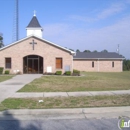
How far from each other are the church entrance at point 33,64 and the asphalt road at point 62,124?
26.7 metres

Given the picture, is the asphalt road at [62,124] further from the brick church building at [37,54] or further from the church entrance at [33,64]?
the church entrance at [33,64]

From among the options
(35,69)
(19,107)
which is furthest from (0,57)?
(19,107)

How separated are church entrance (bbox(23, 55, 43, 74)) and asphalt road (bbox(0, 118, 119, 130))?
26673mm

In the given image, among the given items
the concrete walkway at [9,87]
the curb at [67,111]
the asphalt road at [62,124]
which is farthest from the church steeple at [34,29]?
the asphalt road at [62,124]

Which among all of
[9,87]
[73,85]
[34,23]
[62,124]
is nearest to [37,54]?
[34,23]

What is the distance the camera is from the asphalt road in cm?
605

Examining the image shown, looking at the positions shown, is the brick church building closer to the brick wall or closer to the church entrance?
the brick wall

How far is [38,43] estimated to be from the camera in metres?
31.2

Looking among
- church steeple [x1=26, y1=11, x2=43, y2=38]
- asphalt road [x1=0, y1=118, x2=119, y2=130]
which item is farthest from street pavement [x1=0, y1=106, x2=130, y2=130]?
church steeple [x1=26, y1=11, x2=43, y2=38]

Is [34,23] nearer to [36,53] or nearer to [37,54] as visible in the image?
[36,53]

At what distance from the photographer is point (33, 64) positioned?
33469mm

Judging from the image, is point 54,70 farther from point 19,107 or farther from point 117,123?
point 117,123

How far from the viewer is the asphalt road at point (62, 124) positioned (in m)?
6.05

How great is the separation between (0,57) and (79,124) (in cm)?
2718
